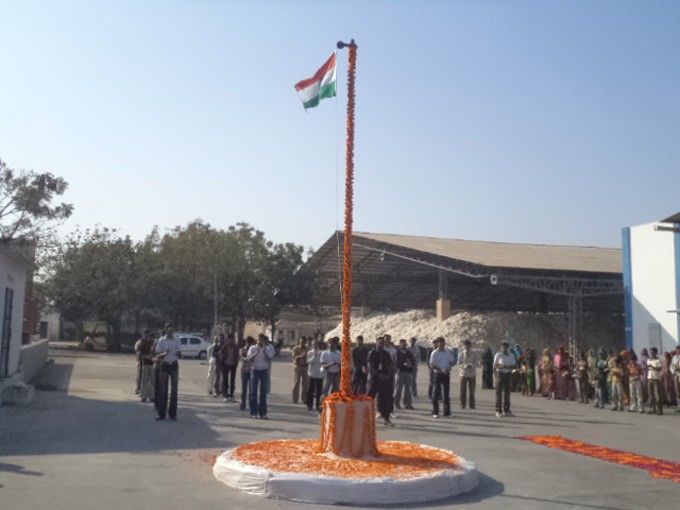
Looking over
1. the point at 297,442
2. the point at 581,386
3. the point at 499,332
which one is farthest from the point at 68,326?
the point at 297,442

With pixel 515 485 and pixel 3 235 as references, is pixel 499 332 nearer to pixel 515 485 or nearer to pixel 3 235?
pixel 3 235

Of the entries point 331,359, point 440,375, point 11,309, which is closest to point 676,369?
point 440,375

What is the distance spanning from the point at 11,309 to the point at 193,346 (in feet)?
84.0

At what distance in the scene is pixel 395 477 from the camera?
8125 millimetres

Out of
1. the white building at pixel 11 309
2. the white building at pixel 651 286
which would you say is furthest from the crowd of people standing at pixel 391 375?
the white building at pixel 651 286

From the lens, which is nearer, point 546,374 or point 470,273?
point 546,374

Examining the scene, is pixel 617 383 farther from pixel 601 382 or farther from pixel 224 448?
pixel 224 448

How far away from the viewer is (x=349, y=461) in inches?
356

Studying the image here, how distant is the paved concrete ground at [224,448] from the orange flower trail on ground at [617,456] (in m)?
0.28

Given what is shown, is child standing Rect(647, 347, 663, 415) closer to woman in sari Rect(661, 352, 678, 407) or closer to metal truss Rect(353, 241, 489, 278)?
woman in sari Rect(661, 352, 678, 407)

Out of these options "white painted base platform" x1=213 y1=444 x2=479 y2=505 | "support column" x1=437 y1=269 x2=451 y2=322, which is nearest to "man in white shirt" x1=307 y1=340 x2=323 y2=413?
"white painted base platform" x1=213 y1=444 x2=479 y2=505

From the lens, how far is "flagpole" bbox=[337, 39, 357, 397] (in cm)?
1002

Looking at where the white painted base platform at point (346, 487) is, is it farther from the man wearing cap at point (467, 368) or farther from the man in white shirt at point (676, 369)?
the man in white shirt at point (676, 369)

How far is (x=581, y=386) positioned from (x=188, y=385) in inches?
469
